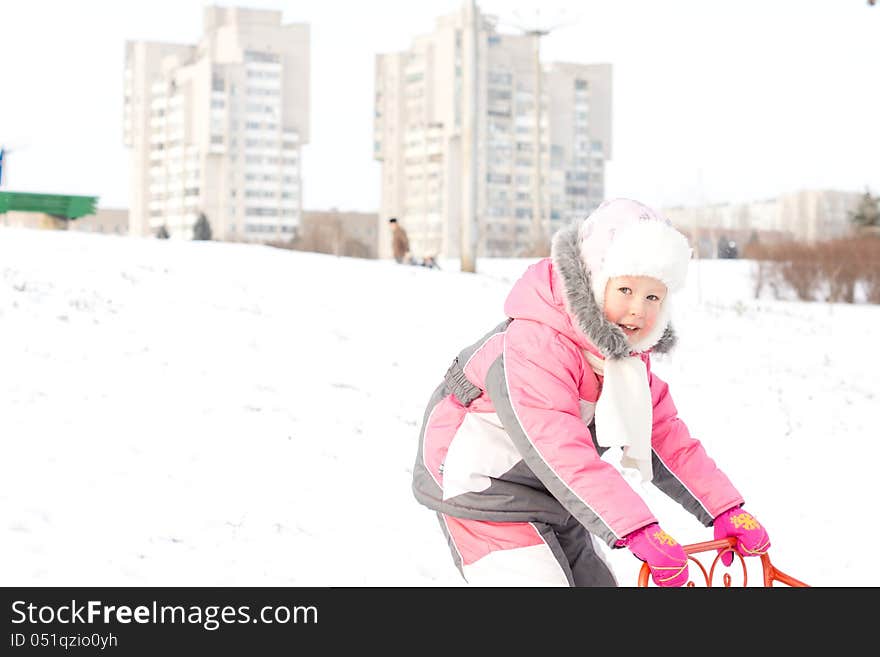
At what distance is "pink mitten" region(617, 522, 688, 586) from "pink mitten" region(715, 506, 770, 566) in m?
0.31

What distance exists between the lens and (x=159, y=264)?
13.0 m

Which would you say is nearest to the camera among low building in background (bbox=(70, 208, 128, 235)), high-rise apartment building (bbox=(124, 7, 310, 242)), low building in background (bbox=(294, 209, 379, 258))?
low building in background (bbox=(294, 209, 379, 258))

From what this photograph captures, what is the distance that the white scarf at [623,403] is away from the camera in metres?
2.70

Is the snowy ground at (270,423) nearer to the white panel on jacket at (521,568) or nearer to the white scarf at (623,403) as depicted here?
the white panel on jacket at (521,568)

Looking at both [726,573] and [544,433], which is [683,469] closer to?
[726,573]

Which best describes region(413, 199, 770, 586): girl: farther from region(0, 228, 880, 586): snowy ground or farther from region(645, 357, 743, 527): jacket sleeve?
region(0, 228, 880, 586): snowy ground

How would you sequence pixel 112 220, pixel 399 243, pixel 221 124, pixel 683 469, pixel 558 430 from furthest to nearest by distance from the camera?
pixel 112 220 → pixel 221 124 → pixel 399 243 → pixel 683 469 → pixel 558 430

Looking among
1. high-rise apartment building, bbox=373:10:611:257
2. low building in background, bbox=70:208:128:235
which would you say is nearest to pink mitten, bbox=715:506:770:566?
high-rise apartment building, bbox=373:10:611:257

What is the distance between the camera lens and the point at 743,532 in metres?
2.79

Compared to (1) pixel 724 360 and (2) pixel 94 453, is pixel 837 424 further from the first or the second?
(2) pixel 94 453

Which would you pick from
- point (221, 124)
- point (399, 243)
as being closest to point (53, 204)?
point (399, 243)

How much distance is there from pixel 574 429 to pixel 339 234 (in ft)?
218

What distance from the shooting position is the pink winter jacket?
2621 mm
